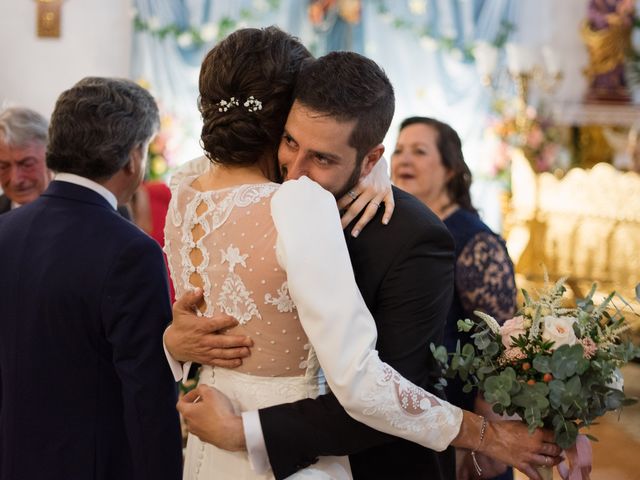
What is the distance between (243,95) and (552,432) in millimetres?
940

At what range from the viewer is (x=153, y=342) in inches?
80.6

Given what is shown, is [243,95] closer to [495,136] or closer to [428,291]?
[428,291]

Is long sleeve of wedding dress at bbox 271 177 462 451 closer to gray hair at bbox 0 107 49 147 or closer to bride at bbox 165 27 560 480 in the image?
bride at bbox 165 27 560 480

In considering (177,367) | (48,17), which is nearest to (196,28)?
(48,17)

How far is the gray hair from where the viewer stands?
3.13m

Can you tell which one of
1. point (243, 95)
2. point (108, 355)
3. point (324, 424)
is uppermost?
point (243, 95)

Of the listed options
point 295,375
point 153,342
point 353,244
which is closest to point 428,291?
point 353,244

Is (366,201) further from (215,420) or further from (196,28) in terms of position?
(196,28)

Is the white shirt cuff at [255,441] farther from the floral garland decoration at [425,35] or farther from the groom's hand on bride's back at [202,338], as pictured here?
the floral garland decoration at [425,35]

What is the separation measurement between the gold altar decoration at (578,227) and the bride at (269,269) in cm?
566

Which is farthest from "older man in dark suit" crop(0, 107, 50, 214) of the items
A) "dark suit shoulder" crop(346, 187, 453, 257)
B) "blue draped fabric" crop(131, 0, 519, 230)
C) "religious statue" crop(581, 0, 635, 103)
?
"religious statue" crop(581, 0, 635, 103)

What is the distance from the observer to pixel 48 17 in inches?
315

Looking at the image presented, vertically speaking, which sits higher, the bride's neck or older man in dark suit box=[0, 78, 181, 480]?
the bride's neck

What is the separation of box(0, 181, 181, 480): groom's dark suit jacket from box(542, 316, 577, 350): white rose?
926mm
